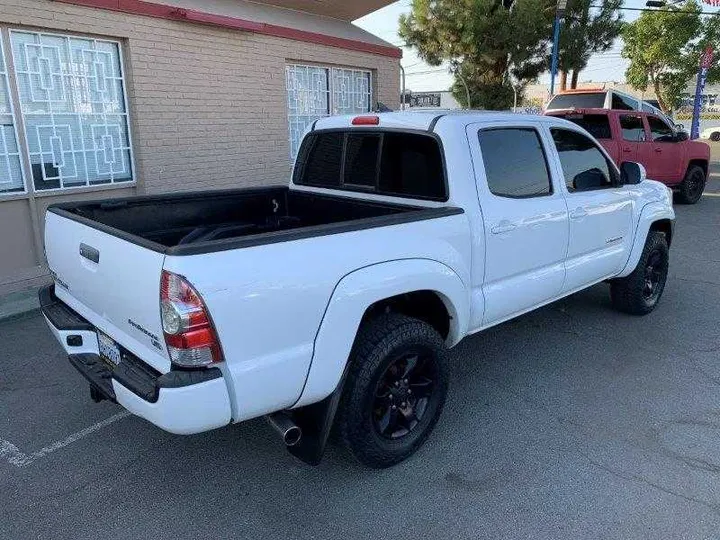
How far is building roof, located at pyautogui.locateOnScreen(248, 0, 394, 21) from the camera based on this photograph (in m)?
8.98

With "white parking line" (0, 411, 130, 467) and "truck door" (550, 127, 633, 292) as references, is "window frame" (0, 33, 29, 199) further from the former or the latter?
"truck door" (550, 127, 633, 292)

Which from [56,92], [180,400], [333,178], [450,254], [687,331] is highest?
[56,92]

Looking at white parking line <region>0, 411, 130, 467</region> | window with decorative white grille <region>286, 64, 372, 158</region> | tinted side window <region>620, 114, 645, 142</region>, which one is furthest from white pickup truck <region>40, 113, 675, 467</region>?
tinted side window <region>620, 114, 645, 142</region>

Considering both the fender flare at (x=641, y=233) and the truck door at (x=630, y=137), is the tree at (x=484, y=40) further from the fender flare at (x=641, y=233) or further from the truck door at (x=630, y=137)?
the fender flare at (x=641, y=233)

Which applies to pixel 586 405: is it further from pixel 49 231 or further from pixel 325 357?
pixel 49 231

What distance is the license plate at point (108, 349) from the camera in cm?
279

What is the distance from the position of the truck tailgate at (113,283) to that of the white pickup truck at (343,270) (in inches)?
0.5

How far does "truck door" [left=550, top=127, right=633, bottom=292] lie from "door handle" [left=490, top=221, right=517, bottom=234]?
2.56 ft

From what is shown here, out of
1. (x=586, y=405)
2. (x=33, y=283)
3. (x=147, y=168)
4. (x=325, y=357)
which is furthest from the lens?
(x=147, y=168)

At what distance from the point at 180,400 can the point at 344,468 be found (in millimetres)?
1218

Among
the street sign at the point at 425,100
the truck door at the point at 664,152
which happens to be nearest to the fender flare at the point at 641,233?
the truck door at the point at 664,152

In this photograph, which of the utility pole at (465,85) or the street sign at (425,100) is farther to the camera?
the street sign at (425,100)

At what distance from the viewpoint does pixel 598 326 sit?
5223mm

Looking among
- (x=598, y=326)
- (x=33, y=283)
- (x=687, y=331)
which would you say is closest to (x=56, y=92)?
(x=33, y=283)
